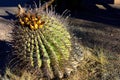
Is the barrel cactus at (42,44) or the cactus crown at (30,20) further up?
the cactus crown at (30,20)

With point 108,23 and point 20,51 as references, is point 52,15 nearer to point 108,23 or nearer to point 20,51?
point 20,51

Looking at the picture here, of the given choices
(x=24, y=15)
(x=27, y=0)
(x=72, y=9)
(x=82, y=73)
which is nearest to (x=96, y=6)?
(x=72, y=9)

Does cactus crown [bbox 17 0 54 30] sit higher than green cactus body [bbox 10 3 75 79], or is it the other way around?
cactus crown [bbox 17 0 54 30]

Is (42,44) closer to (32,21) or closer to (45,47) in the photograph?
(45,47)

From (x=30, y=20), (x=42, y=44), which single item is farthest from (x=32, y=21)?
(x=42, y=44)

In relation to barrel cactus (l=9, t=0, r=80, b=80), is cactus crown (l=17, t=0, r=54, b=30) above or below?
above

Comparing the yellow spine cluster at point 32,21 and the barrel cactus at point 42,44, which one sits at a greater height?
the yellow spine cluster at point 32,21
